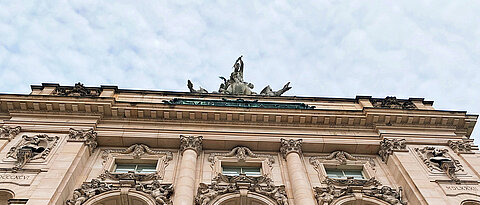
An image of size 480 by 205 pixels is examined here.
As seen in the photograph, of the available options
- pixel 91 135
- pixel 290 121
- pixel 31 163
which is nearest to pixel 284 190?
pixel 290 121

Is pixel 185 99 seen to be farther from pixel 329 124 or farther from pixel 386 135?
pixel 386 135

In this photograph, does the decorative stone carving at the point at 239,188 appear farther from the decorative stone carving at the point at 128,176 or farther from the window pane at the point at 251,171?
the decorative stone carving at the point at 128,176

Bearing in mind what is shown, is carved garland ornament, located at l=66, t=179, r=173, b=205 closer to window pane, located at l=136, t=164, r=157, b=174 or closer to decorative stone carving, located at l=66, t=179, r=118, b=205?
Answer: decorative stone carving, located at l=66, t=179, r=118, b=205

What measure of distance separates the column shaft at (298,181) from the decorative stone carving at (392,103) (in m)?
7.58

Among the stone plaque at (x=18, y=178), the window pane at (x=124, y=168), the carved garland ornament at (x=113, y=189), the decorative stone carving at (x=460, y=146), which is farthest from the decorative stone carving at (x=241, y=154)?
the decorative stone carving at (x=460, y=146)

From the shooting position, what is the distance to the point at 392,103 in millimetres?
24734

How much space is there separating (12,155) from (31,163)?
44.5 inches

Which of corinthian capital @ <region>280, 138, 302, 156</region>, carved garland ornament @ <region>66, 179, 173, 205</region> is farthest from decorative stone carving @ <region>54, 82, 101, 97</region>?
corinthian capital @ <region>280, 138, 302, 156</region>

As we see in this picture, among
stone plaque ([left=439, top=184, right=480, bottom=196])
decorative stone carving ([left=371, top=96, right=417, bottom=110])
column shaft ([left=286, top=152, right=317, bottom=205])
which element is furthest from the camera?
decorative stone carving ([left=371, top=96, right=417, bottom=110])

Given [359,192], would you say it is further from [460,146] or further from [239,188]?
[460,146]

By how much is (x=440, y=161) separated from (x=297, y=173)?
22.1 ft

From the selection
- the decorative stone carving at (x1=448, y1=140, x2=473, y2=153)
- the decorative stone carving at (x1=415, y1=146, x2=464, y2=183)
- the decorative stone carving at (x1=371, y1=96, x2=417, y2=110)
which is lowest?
the decorative stone carving at (x1=415, y1=146, x2=464, y2=183)

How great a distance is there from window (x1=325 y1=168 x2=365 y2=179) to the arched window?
13195 millimetres

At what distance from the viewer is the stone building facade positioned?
17109 mm
